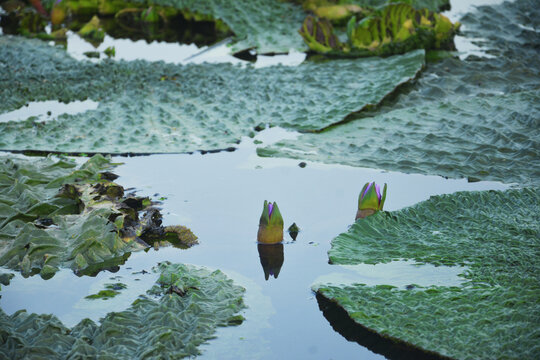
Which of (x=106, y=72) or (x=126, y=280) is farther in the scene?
(x=106, y=72)

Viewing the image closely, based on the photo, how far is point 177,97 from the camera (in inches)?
109

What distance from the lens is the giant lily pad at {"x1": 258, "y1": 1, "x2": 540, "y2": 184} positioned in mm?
2129

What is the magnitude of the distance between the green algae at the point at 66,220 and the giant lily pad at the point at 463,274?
0.49 meters

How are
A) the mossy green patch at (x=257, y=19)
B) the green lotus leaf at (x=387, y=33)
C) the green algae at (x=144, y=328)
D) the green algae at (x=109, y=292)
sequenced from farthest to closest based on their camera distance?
the mossy green patch at (x=257, y=19) < the green lotus leaf at (x=387, y=33) < the green algae at (x=109, y=292) < the green algae at (x=144, y=328)

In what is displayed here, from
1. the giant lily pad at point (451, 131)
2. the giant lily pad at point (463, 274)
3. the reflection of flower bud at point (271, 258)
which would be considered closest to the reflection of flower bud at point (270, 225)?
the reflection of flower bud at point (271, 258)

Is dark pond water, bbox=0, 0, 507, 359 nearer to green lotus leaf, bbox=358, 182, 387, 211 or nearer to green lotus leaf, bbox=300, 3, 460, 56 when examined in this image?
green lotus leaf, bbox=358, 182, 387, 211

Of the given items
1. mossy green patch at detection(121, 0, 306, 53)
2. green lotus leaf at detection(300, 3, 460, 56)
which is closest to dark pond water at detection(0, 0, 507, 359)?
green lotus leaf at detection(300, 3, 460, 56)

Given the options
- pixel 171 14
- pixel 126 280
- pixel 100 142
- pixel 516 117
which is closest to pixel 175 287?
pixel 126 280

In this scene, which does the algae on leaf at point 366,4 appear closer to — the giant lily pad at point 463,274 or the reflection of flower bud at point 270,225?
the giant lily pad at point 463,274

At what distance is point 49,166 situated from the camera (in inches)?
82.7

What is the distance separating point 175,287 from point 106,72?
6.34 ft

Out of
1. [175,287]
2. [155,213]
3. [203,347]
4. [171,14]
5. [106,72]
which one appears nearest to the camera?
[203,347]

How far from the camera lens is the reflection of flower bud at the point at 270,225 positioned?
65.6 inches

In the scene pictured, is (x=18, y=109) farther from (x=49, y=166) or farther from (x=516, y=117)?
(x=516, y=117)
